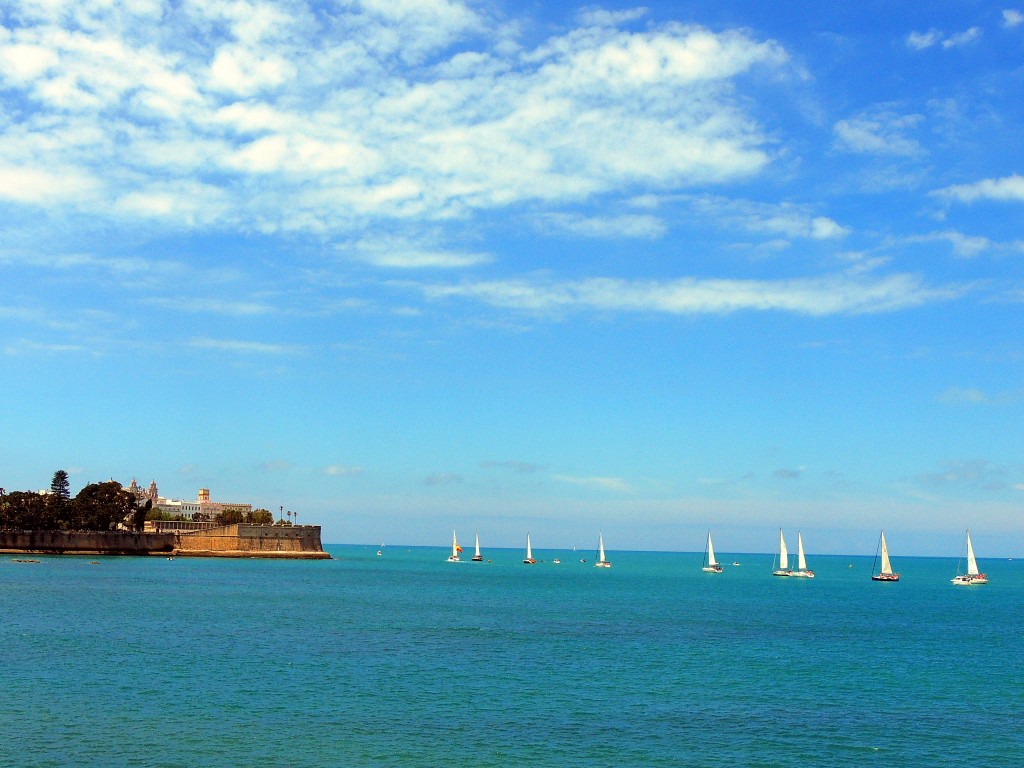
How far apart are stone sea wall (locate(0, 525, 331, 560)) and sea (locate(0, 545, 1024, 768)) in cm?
10355

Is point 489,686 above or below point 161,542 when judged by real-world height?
below

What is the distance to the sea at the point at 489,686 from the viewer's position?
31.9 meters

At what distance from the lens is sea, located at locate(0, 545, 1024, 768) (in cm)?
3189

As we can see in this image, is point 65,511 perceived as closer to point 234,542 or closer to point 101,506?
point 101,506

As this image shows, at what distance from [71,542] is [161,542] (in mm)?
16482

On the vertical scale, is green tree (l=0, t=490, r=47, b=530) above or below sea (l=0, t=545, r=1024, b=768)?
above

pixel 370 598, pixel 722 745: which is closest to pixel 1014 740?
pixel 722 745

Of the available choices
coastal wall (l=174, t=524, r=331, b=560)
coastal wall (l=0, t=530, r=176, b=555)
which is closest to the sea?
coastal wall (l=0, t=530, r=176, b=555)

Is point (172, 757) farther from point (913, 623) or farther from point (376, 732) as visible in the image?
point (913, 623)

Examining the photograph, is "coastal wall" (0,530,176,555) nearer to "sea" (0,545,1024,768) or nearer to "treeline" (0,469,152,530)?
"treeline" (0,469,152,530)

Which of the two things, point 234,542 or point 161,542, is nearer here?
point 161,542

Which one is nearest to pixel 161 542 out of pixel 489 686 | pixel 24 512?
pixel 24 512

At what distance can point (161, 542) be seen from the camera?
191375mm

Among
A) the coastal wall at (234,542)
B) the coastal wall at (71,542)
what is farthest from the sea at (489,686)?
the coastal wall at (234,542)
